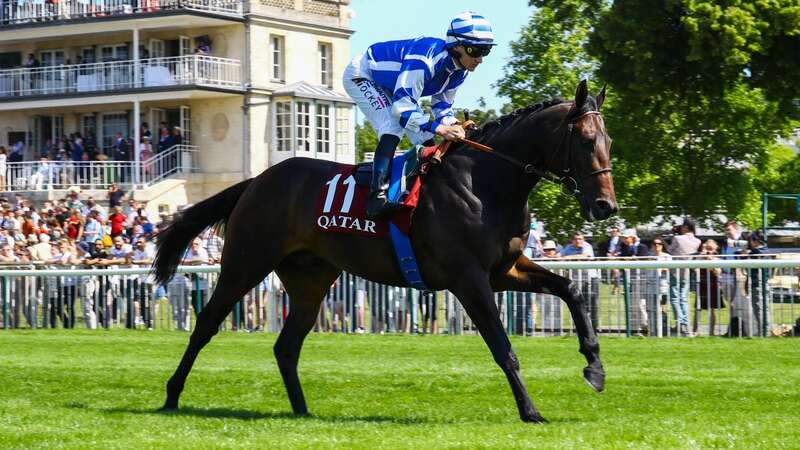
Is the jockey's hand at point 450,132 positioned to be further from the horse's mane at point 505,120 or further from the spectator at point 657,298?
the spectator at point 657,298

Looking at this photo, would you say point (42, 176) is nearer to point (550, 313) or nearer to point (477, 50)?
point (550, 313)

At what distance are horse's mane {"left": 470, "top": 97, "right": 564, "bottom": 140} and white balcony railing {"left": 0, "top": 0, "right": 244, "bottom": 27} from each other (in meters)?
33.0

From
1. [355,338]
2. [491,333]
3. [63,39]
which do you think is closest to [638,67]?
[355,338]

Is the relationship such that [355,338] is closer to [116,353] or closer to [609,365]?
[116,353]

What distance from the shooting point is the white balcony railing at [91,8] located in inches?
1646

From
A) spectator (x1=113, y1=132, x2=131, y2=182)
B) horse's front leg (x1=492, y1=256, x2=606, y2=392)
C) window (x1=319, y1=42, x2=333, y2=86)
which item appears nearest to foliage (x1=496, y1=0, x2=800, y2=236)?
window (x1=319, y1=42, x2=333, y2=86)

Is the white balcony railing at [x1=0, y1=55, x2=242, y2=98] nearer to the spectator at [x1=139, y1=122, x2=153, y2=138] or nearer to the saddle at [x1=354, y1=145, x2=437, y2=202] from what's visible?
the spectator at [x1=139, y1=122, x2=153, y2=138]

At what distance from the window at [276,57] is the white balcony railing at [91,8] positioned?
1837 millimetres

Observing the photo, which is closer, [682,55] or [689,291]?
[689,291]

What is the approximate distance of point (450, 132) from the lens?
862 cm

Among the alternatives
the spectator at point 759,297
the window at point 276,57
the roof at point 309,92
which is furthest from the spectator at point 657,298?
the window at point 276,57

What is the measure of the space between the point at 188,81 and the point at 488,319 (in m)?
34.2

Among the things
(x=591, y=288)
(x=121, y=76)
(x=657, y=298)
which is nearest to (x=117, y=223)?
(x=591, y=288)

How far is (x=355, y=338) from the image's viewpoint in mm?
A: 16344
